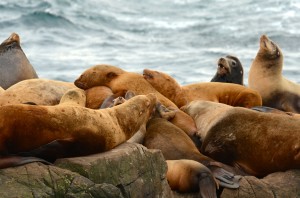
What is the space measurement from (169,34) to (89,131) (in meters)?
25.2

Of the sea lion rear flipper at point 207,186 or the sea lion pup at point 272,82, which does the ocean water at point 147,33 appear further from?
the sea lion rear flipper at point 207,186

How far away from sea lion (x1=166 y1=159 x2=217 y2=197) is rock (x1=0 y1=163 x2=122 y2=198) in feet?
3.30

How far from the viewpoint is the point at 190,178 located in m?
6.66

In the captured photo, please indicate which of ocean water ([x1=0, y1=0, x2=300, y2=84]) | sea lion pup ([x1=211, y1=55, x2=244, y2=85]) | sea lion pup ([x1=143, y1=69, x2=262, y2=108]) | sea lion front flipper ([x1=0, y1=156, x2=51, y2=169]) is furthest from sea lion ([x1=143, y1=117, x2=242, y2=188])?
ocean water ([x1=0, y1=0, x2=300, y2=84])

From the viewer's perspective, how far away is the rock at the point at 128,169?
235 inches

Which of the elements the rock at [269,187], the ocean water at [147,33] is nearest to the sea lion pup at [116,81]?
the rock at [269,187]

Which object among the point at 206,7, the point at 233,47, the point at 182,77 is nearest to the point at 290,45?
the point at 233,47

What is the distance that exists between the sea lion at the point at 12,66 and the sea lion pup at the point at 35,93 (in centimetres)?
163

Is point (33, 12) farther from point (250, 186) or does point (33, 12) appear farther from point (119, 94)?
point (250, 186)

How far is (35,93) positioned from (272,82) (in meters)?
4.39

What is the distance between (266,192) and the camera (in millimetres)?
6754

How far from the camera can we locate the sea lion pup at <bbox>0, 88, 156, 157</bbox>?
5.94 meters

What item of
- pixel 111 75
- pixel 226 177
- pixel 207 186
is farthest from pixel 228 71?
pixel 207 186

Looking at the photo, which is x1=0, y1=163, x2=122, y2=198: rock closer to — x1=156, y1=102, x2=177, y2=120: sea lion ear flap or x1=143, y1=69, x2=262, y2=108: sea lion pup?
x1=156, y1=102, x2=177, y2=120: sea lion ear flap
